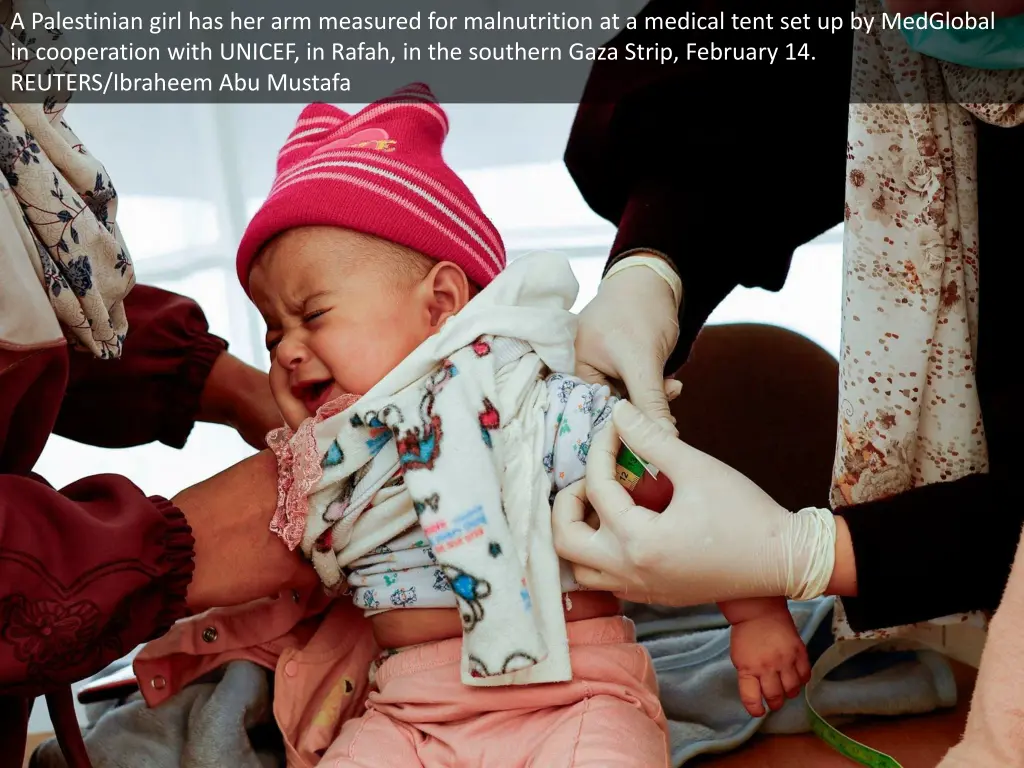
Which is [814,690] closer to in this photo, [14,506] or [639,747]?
[639,747]

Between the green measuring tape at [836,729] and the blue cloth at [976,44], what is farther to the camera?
the green measuring tape at [836,729]

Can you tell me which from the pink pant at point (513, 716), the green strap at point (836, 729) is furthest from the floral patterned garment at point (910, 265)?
the pink pant at point (513, 716)

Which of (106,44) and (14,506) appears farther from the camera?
(106,44)

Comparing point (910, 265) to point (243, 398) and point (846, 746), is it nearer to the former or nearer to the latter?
point (846, 746)

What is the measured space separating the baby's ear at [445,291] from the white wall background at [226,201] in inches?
69.0

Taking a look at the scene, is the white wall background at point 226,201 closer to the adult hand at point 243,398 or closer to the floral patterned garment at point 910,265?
the adult hand at point 243,398

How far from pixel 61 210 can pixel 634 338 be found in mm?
626

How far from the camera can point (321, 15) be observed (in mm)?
2568

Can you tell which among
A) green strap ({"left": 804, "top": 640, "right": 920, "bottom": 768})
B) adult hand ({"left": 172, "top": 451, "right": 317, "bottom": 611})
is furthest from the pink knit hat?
green strap ({"left": 804, "top": 640, "right": 920, "bottom": 768})

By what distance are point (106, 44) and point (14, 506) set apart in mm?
1373

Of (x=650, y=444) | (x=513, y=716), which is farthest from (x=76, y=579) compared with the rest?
(x=650, y=444)

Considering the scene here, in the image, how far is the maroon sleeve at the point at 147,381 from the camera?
4.40 feet

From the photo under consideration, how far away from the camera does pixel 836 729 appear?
3.67ft

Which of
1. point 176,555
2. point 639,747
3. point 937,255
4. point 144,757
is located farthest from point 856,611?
point 144,757
